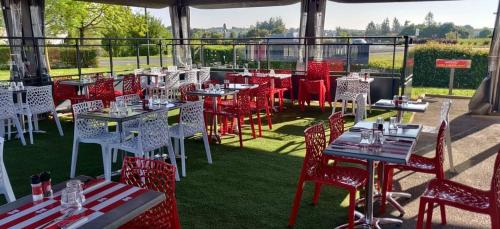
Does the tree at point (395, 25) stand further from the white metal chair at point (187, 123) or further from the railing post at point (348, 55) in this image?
the white metal chair at point (187, 123)

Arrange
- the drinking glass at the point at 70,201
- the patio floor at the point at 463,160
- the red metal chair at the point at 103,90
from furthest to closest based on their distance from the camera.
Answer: the red metal chair at the point at 103,90 → the patio floor at the point at 463,160 → the drinking glass at the point at 70,201

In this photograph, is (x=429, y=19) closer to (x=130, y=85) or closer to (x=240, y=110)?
(x=240, y=110)

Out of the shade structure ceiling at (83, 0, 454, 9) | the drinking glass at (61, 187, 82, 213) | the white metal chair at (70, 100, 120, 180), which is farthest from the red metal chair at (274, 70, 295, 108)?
the drinking glass at (61, 187, 82, 213)

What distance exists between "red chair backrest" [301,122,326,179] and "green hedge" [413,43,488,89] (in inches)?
444

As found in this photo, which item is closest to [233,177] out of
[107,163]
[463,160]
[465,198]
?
[107,163]

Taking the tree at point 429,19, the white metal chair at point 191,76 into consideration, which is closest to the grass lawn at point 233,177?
the white metal chair at point 191,76

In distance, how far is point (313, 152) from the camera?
3.13 metres

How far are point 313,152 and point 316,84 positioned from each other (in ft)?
17.2

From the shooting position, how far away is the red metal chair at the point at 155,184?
2.26 m

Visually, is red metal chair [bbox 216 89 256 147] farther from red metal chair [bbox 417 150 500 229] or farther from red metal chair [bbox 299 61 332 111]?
red metal chair [bbox 417 150 500 229]

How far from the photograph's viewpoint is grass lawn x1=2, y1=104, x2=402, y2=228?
3436 millimetres

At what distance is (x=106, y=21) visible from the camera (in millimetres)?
18703

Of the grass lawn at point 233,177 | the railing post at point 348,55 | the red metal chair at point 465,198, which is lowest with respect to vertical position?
the grass lawn at point 233,177

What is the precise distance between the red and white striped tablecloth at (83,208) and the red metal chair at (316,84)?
21.2 ft
